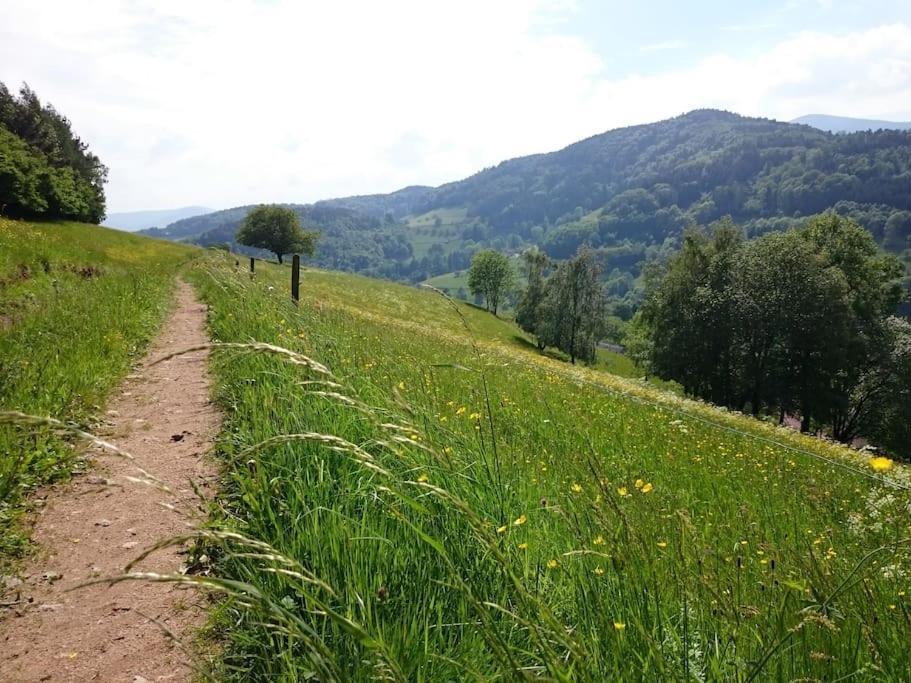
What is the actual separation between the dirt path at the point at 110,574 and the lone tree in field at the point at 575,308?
232ft

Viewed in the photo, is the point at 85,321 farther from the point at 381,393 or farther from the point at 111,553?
the point at 381,393

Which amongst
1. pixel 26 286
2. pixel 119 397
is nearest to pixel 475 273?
pixel 26 286

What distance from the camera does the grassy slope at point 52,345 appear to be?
5.61m

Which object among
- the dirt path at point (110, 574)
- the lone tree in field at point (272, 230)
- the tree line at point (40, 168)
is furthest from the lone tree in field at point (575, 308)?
the dirt path at point (110, 574)

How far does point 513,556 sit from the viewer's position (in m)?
3.27

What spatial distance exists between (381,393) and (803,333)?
47.4 meters

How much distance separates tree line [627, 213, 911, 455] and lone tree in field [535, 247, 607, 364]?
71.6 feet

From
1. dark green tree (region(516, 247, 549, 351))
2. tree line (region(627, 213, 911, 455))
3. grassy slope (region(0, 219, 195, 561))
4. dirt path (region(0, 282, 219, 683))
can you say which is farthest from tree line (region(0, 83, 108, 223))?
dark green tree (region(516, 247, 549, 351))

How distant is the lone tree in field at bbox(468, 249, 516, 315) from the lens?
114 m

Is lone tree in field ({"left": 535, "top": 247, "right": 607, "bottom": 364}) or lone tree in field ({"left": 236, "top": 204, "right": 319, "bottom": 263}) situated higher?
lone tree in field ({"left": 236, "top": 204, "right": 319, "bottom": 263})

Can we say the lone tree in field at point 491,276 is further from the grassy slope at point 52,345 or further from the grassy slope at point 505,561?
the grassy slope at point 505,561

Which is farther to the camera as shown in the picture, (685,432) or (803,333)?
(803,333)

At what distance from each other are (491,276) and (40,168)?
83354 millimetres

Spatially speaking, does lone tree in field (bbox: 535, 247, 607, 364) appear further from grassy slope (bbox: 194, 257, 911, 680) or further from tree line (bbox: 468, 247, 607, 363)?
grassy slope (bbox: 194, 257, 911, 680)
